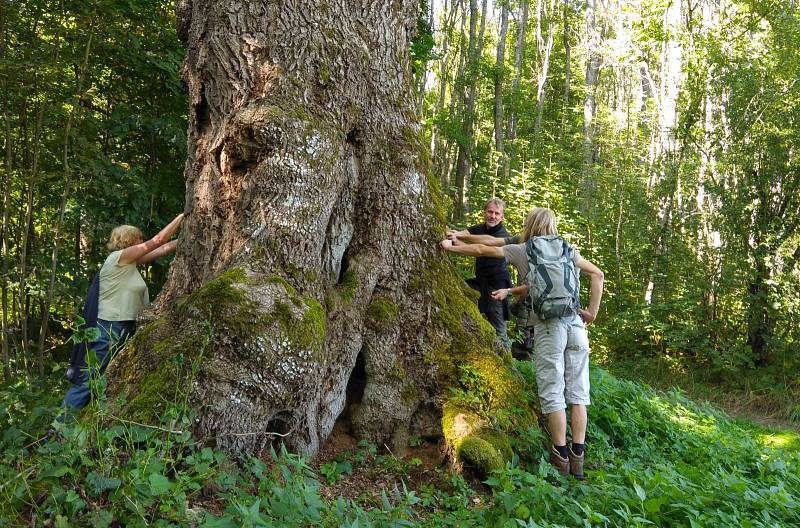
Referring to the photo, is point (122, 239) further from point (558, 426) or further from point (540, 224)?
point (558, 426)

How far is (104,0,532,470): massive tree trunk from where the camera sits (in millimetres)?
3334

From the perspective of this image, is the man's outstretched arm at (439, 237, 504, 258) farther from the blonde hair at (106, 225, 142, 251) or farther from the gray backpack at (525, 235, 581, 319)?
the blonde hair at (106, 225, 142, 251)

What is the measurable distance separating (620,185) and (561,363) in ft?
36.4

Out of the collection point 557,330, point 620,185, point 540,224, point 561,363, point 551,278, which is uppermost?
point 620,185

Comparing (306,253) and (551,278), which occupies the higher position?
(306,253)

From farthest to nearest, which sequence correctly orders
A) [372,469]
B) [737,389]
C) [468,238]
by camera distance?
[737,389]
[468,238]
[372,469]

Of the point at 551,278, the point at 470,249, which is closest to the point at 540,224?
the point at 551,278

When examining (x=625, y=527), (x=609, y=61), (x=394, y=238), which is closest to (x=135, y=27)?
(x=394, y=238)

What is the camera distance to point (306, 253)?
3.95m

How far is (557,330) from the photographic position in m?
4.41

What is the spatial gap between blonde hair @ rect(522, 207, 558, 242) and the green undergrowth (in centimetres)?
129

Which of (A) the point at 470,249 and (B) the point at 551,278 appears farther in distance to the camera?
(A) the point at 470,249

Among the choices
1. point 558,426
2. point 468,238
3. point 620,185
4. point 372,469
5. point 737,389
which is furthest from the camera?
point 620,185

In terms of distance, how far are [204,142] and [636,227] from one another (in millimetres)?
10509
